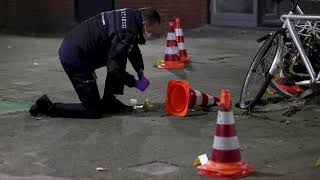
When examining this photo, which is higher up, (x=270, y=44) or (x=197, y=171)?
(x=270, y=44)

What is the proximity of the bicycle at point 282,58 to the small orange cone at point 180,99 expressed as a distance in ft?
1.77

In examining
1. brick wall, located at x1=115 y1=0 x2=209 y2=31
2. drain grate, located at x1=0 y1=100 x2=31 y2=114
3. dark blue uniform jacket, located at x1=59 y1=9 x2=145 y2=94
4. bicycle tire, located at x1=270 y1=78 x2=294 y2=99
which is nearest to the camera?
dark blue uniform jacket, located at x1=59 y1=9 x2=145 y2=94

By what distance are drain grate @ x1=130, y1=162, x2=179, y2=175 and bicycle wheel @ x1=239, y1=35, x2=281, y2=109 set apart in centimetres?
225

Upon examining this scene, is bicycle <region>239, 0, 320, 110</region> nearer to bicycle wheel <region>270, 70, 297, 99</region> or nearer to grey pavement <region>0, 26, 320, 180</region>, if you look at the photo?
bicycle wheel <region>270, 70, 297, 99</region>

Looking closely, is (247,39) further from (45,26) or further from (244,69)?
(45,26)

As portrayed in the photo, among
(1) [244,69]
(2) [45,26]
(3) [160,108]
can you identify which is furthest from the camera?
(2) [45,26]

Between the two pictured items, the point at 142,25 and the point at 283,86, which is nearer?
the point at 142,25

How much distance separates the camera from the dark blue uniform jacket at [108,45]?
724 cm

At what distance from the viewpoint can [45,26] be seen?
1931cm

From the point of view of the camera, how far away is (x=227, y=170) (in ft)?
17.0

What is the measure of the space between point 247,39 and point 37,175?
10870 mm

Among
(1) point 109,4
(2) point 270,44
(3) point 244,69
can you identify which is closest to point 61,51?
(2) point 270,44

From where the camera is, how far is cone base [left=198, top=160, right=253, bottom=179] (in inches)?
204

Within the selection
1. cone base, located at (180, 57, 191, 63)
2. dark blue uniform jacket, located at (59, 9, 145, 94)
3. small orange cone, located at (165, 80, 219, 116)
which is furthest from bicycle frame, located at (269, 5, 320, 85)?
cone base, located at (180, 57, 191, 63)
